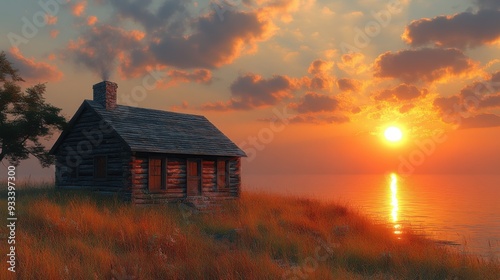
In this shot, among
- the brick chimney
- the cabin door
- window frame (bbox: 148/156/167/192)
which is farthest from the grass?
the brick chimney

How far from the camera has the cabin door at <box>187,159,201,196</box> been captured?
22.5 meters

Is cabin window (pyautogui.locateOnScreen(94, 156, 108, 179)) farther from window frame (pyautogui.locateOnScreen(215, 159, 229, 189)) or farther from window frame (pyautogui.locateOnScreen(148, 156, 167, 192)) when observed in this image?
window frame (pyautogui.locateOnScreen(215, 159, 229, 189))

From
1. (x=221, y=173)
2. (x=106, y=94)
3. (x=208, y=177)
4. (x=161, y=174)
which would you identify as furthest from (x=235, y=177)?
(x=106, y=94)

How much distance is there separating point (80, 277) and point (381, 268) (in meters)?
7.02

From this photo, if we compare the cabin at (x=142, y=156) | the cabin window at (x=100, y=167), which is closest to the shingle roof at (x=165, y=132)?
the cabin at (x=142, y=156)

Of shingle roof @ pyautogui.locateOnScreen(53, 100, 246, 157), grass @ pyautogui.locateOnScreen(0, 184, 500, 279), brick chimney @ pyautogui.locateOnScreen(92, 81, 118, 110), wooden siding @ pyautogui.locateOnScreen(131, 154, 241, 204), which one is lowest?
grass @ pyautogui.locateOnScreen(0, 184, 500, 279)

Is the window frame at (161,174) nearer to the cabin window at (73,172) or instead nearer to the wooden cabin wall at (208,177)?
the wooden cabin wall at (208,177)

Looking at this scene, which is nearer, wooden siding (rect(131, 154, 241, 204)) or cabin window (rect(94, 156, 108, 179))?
wooden siding (rect(131, 154, 241, 204))

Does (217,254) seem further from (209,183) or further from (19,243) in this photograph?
(209,183)

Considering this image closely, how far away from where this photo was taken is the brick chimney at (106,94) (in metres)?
23.1

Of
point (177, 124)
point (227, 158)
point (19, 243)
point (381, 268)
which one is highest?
point (177, 124)

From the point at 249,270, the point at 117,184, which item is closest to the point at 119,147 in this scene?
the point at 117,184

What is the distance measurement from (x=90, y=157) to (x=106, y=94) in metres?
3.45

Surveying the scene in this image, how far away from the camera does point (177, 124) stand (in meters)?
25.3
